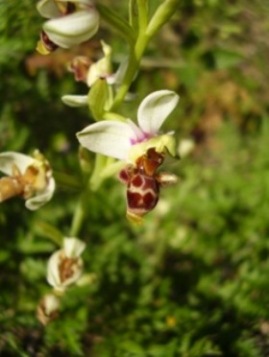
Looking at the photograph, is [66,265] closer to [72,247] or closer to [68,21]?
[72,247]

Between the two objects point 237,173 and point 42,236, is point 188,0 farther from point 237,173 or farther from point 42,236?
point 42,236

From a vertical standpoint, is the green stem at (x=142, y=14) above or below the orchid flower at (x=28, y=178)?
above

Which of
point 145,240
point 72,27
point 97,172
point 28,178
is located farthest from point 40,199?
point 145,240

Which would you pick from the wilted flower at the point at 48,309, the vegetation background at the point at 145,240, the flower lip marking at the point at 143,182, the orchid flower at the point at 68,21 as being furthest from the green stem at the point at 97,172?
Result: the orchid flower at the point at 68,21

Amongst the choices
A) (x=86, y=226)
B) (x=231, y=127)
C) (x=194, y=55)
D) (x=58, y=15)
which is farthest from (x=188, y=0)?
(x=58, y=15)

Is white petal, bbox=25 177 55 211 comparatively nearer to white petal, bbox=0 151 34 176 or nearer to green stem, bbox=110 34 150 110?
white petal, bbox=0 151 34 176

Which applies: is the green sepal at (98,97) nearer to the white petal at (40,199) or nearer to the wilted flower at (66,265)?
the white petal at (40,199)
